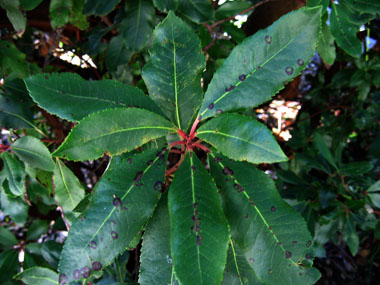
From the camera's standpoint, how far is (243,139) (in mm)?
470

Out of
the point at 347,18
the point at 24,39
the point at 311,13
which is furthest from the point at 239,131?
the point at 24,39

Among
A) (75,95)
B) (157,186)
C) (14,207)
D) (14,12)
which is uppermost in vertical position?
(14,12)

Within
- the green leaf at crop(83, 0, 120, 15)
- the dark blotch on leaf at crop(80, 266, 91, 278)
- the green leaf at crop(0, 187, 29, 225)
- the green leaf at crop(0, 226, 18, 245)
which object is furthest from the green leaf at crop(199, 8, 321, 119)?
the green leaf at crop(0, 226, 18, 245)

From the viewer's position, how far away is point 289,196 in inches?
53.7

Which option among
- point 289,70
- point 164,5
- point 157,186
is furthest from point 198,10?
point 157,186

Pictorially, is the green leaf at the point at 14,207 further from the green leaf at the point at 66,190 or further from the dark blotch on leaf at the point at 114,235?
the dark blotch on leaf at the point at 114,235

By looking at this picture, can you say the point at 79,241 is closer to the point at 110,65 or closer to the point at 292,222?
the point at 292,222

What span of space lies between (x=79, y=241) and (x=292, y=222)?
0.34 m

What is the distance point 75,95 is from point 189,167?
24 cm

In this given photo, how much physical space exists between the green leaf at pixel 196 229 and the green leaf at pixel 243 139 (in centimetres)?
7

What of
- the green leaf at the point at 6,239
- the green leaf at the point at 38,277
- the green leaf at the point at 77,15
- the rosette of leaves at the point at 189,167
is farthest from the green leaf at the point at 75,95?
the green leaf at the point at 6,239

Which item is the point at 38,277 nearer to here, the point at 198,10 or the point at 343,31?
the point at 198,10

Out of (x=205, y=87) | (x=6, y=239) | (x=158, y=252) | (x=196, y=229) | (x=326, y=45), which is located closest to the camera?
(x=196, y=229)

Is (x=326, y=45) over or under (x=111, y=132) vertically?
over
